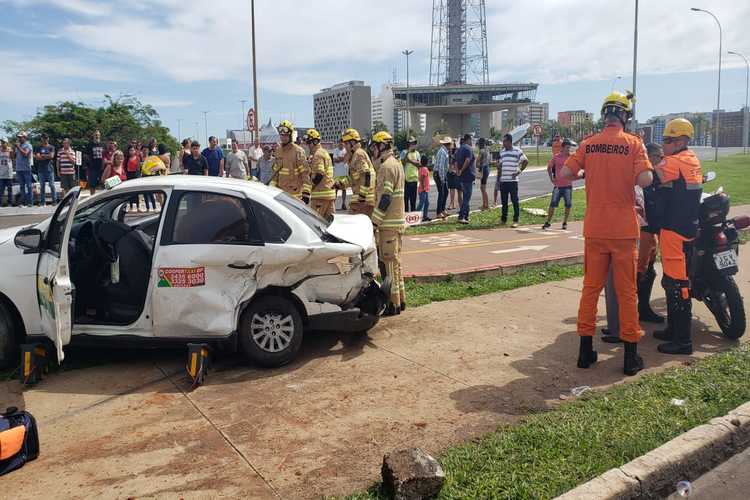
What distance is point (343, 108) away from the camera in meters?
135

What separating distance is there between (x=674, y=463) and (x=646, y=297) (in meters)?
3.22

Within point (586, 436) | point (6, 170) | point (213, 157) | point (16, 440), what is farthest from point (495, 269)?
point (6, 170)

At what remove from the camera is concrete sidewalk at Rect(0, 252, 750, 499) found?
360 centimetres

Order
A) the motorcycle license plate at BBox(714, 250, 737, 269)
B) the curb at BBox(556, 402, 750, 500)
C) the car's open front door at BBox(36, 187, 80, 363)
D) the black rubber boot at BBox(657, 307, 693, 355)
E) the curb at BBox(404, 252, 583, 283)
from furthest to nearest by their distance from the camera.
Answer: the curb at BBox(404, 252, 583, 283) < the motorcycle license plate at BBox(714, 250, 737, 269) < the black rubber boot at BBox(657, 307, 693, 355) < the car's open front door at BBox(36, 187, 80, 363) < the curb at BBox(556, 402, 750, 500)

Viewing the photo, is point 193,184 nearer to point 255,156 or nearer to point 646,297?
point 646,297

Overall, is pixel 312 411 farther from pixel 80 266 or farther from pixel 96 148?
pixel 96 148

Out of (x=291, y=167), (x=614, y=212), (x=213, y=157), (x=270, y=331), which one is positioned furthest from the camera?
(x=213, y=157)

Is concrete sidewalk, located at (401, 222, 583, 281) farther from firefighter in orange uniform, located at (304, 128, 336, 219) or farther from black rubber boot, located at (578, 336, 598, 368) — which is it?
black rubber boot, located at (578, 336, 598, 368)

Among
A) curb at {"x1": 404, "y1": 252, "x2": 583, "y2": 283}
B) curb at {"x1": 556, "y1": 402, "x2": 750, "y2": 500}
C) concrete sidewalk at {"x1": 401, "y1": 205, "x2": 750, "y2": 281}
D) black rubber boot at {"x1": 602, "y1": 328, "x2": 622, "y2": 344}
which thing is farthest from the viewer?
concrete sidewalk at {"x1": 401, "y1": 205, "x2": 750, "y2": 281}

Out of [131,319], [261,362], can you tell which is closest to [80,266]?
[131,319]

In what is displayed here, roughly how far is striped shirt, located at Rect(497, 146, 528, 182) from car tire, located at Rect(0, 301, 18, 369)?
971 centimetres

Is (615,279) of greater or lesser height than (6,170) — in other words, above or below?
below

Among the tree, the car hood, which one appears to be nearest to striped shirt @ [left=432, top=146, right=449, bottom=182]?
the car hood

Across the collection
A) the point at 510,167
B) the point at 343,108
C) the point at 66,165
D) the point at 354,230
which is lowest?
the point at 354,230
